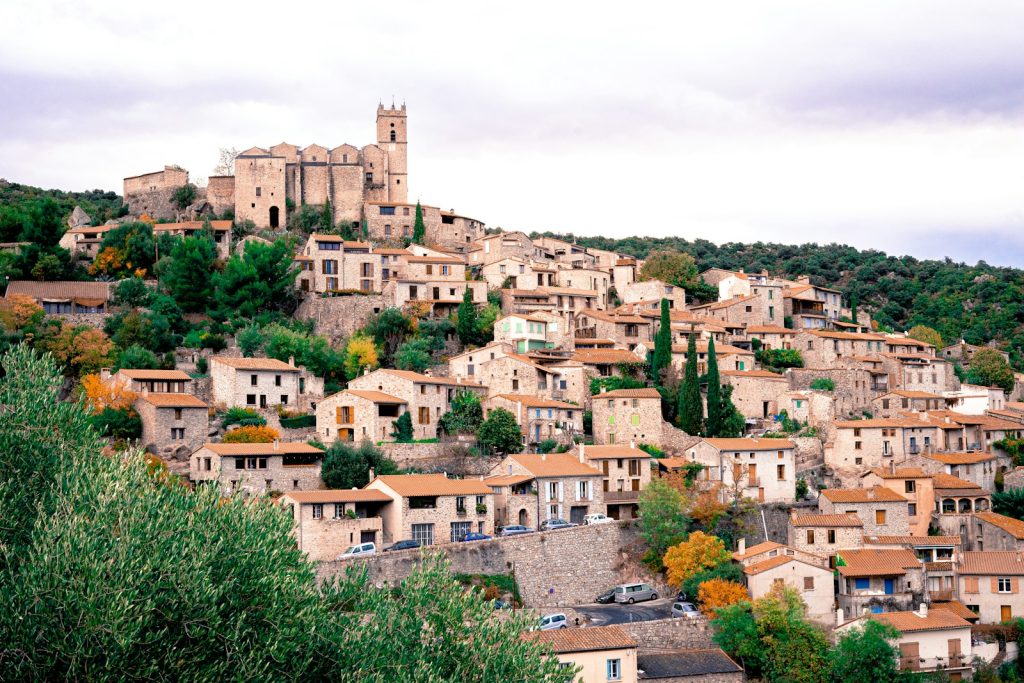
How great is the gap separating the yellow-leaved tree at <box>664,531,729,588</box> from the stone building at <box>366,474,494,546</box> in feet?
24.0

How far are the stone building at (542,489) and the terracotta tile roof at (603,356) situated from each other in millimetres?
13036

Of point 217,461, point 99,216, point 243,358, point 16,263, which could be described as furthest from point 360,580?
point 99,216

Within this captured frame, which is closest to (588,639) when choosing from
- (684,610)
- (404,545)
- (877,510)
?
(684,610)

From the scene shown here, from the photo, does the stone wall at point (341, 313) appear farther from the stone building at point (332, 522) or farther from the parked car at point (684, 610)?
the parked car at point (684, 610)

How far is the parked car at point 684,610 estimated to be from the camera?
45.9m

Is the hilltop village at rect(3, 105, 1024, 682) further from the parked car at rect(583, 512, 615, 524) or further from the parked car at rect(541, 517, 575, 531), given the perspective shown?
the parked car at rect(583, 512, 615, 524)

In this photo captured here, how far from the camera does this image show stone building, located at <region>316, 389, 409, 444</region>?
189ft

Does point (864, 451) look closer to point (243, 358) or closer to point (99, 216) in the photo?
point (243, 358)

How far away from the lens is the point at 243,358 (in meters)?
62.1

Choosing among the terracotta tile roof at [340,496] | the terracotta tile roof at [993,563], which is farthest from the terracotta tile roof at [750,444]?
the terracotta tile roof at [340,496]

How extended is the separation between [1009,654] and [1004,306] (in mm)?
58246

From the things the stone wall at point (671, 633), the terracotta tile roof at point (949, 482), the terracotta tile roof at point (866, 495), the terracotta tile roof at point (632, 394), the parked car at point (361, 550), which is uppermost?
the terracotta tile roof at point (632, 394)

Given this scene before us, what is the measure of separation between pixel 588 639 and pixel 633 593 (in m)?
8.12

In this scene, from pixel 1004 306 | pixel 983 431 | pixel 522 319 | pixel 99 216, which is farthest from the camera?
pixel 1004 306
